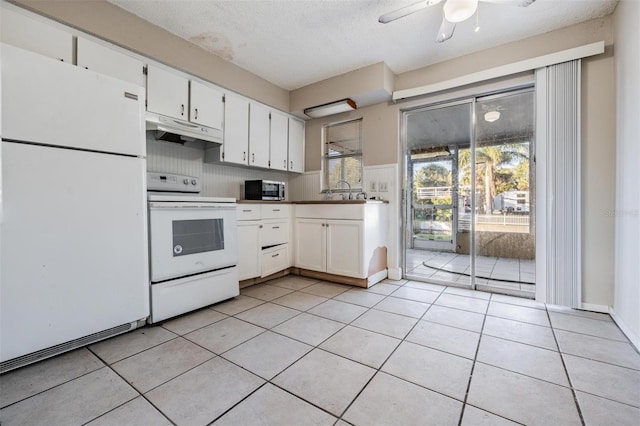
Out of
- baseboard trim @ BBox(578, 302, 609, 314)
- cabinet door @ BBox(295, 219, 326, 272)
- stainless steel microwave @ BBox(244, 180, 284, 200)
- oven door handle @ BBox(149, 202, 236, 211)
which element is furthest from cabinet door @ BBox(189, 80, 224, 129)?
baseboard trim @ BBox(578, 302, 609, 314)


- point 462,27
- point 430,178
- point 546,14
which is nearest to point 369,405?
point 430,178

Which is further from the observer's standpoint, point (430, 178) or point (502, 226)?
point (430, 178)

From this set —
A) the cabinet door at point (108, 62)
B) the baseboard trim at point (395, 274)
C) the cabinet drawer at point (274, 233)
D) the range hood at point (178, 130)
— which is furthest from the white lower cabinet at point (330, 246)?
the cabinet door at point (108, 62)

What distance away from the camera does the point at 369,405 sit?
1225 mm

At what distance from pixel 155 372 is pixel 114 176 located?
4.10ft

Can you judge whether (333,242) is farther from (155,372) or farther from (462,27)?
(462,27)

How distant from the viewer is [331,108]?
358 centimetres

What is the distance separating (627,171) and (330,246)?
2560 millimetres

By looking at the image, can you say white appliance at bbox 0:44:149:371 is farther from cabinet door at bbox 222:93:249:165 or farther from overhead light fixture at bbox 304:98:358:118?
overhead light fixture at bbox 304:98:358:118

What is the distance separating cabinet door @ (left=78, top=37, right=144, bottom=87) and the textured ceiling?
1.31 feet

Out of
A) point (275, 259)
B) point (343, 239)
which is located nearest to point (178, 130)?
point (275, 259)

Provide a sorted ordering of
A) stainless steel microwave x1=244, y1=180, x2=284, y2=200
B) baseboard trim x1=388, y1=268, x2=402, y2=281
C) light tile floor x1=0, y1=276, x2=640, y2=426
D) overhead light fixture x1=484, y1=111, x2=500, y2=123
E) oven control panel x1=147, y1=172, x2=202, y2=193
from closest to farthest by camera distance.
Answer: light tile floor x1=0, y1=276, x2=640, y2=426 → oven control panel x1=147, y1=172, x2=202, y2=193 → overhead light fixture x1=484, y1=111, x2=500, y2=123 → stainless steel microwave x1=244, y1=180, x2=284, y2=200 → baseboard trim x1=388, y1=268, x2=402, y2=281

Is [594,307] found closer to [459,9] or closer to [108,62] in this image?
[459,9]

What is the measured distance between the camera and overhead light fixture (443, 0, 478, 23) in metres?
1.81
